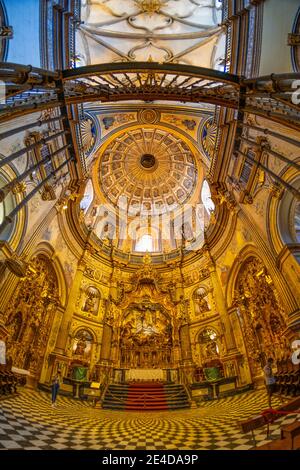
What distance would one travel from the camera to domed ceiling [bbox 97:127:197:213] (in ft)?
79.4

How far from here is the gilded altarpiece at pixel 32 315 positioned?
14391 mm

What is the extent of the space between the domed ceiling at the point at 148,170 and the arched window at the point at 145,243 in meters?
3.20

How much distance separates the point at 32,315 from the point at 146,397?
8650mm

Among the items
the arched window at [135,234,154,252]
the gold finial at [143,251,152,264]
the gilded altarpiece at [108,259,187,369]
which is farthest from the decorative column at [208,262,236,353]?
the arched window at [135,234,154,252]

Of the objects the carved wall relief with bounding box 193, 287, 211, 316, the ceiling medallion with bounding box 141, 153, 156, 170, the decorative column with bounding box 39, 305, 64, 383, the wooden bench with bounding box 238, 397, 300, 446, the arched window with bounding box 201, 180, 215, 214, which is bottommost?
the wooden bench with bounding box 238, 397, 300, 446

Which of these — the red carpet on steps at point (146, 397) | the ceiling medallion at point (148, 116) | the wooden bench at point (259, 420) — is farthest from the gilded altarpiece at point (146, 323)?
the wooden bench at point (259, 420)

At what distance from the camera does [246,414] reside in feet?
31.0

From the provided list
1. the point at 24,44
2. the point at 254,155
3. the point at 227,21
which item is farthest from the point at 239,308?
the point at 24,44

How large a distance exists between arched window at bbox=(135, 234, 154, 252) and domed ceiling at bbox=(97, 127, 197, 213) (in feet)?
10.5

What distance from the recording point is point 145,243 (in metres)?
27.3

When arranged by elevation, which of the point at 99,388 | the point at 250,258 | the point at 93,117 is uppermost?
the point at 93,117

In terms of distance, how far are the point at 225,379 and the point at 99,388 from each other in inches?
325

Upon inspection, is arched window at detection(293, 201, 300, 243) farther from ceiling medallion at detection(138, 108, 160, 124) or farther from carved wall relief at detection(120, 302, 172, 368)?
ceiling medallion at detection(138, 108, 160, 124)
